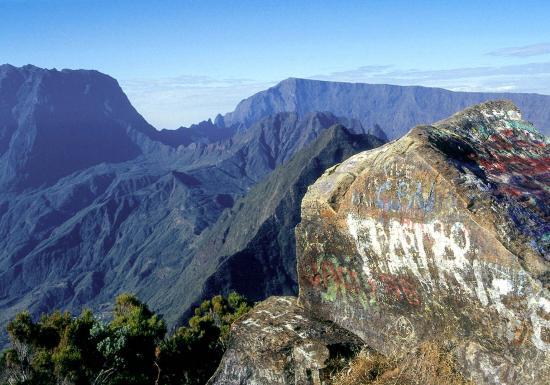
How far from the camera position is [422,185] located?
23.5ft

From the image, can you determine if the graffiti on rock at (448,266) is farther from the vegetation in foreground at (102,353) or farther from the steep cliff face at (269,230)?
the steep cliff face at (269,230)

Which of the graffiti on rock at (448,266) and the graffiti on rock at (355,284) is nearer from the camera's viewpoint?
the graffiti on rock at (448,266)

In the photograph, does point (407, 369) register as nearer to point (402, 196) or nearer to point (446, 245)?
point (446, 245)

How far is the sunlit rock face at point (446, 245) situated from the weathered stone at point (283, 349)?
37cm

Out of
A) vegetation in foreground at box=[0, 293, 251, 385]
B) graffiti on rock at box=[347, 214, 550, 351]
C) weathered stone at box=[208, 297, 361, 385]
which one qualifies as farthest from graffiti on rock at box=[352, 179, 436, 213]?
vegetation in foreground at box=[0, 293, 251, 385]

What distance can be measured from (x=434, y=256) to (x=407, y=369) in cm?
168

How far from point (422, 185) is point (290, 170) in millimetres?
130351

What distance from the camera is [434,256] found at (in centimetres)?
704

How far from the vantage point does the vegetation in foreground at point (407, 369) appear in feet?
23.4

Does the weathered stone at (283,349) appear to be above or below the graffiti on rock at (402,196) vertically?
below

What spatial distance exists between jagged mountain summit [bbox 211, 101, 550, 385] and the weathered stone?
0.08 ft

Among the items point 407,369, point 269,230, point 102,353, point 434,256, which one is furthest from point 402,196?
point 269,230

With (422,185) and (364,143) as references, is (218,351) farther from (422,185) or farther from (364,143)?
(364,143)

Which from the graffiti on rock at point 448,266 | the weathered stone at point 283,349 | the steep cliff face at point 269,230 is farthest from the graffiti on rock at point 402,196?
the steep cliff face at point 269,230
